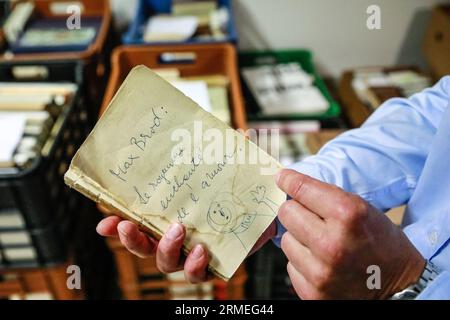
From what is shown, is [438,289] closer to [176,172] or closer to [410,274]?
[410,274]

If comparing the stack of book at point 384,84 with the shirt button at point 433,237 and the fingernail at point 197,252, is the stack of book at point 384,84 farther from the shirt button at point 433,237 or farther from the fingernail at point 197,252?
the fingernail at point 197,252

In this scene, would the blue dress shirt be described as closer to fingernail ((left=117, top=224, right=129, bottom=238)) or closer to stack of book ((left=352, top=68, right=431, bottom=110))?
fingernail ((left=117, top=224, right=129, bottom=238))

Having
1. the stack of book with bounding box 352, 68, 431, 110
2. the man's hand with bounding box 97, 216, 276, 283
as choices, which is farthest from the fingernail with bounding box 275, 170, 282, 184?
the stack of book with bounding box 352, 68, 431, 110

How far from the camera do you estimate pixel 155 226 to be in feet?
1.97

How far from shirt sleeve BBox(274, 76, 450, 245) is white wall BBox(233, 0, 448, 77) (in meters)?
1.16

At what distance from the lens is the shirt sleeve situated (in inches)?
30.4

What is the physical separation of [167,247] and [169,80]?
2.87 feet

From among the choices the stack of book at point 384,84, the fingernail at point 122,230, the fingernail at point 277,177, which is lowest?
the stack of book at point 384,84

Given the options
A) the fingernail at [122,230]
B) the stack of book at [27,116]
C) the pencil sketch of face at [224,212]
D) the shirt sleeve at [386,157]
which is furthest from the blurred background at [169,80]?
the pencil sketch of face at [224,212]

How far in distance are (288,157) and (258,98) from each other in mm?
312

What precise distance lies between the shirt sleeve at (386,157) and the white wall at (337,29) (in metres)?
1.16

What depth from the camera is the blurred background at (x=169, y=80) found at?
115cm

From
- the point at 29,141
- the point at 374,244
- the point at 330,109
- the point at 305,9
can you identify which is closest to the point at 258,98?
the point at 330,109
